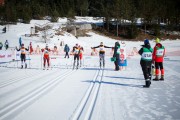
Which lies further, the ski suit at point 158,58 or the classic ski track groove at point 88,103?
the ski suit at point 158,58

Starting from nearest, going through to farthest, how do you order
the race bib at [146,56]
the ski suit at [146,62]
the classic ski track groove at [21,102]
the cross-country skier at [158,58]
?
the classic ski track groove at [21,102]
the ski suit at [146,62]
the race bib at [146,56]
the cross-country skier at [158,58]

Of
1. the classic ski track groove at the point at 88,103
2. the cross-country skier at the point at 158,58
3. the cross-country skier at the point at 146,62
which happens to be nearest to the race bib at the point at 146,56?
the cross-country skier at the point at 146,62

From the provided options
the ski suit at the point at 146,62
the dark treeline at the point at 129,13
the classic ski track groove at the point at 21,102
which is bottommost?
the classic ski track groove at the point at 21,102

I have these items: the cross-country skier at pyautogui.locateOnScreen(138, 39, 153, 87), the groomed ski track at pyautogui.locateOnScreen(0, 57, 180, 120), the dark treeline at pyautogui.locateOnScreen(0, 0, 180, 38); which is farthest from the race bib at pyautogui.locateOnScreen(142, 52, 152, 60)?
the dark treeline at pyautogui.locateOnScreen(0, 0, 180, 38)

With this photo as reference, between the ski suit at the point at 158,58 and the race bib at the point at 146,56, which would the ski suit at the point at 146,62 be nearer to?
the race bib at the point at 146,56

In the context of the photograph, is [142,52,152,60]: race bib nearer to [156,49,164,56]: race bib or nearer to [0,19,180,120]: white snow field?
[0,19,180,120]: white snow field

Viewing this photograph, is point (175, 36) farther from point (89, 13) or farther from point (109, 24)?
point (89, 13)

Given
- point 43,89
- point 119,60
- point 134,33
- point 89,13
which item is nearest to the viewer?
→ point 43,89

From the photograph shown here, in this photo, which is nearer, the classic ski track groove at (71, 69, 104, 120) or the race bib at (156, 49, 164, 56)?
the classic ski track groove at (71, 69, 104, 120)

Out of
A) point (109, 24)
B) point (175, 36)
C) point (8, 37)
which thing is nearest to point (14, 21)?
point (8, 37)

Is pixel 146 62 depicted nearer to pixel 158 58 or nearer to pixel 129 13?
pixel 158 58

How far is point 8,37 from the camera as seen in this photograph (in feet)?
165

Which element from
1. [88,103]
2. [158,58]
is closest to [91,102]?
[88,103]

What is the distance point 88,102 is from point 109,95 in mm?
1220
